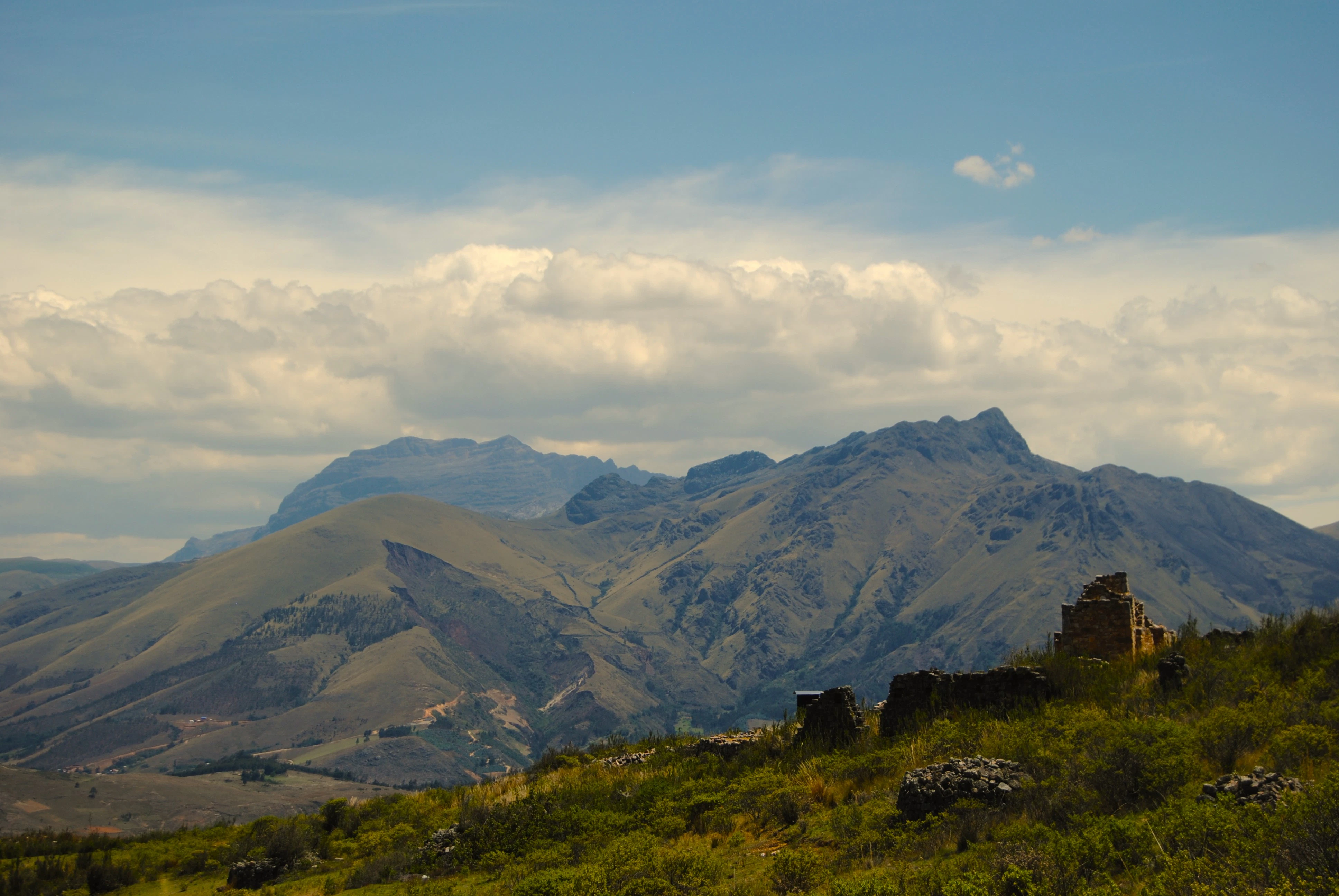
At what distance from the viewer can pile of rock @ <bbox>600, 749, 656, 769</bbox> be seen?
109ft

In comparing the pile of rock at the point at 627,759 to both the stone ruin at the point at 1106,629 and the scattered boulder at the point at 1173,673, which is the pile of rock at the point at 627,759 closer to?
the stone ruin at the point at 1106,629

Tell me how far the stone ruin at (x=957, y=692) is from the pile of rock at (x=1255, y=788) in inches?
322

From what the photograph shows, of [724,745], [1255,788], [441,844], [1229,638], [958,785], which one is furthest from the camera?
[724,745]

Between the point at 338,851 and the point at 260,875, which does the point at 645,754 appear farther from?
the point at 260,875

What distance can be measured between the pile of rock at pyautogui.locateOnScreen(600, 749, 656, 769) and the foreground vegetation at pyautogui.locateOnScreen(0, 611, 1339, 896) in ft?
3.17

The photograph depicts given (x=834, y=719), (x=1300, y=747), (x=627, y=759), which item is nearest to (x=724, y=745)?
(x=627, y=759)

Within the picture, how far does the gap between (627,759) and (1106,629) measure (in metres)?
15.8

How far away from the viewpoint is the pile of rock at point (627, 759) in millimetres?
33303

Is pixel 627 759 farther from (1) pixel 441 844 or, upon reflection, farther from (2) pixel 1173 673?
(2) pixel 1173 673

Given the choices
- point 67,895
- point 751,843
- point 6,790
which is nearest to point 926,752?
point 751,843

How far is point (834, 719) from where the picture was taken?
92.1 feet

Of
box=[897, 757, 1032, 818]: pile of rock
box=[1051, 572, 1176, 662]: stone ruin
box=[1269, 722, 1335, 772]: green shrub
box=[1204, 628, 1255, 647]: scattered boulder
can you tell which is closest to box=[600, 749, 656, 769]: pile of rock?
box=[1051, 572, 1176, 662]: stone ruin

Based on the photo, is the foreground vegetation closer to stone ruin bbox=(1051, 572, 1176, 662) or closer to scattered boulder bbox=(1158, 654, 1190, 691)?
scattered boulder bbox=(1158, 654, 1190, 691)

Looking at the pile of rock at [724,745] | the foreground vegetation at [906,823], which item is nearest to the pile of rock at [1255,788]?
the foreground vegetation at [906,823]
